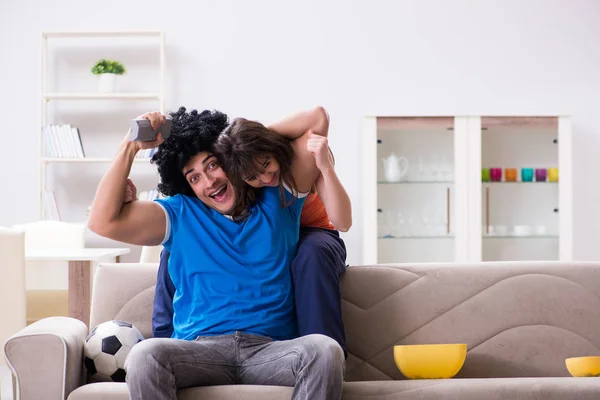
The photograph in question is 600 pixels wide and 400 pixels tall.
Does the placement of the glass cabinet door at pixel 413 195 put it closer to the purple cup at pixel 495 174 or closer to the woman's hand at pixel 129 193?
the purple cup at pixel 495 174

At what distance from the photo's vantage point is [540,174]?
15.2 feet

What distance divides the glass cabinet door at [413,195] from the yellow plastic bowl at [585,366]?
8.24 ft

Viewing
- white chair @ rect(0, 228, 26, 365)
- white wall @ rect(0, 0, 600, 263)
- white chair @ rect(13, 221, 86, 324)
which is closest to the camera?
white chair @ rect(0, 228, 26, 365)

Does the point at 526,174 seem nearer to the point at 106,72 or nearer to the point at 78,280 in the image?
the point at 106,72

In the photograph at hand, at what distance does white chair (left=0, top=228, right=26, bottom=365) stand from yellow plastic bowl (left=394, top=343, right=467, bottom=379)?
1726 millimetres

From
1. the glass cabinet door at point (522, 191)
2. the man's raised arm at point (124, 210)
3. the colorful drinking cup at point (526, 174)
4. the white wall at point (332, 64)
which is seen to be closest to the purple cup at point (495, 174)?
the glass cabinet door at point (522, 191)

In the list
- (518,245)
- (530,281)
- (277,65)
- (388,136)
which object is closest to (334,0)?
(277,65)

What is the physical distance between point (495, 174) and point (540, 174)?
0.90 ft

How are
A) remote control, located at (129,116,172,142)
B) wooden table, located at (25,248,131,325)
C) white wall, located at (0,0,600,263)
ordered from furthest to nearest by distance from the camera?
white wall, located at (0,0,600,263), wooden table, located at (25,248,131,325), remote control, located at (129,116,172,142)

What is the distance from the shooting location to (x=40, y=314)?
418cm

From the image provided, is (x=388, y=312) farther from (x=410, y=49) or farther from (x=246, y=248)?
(x=410, y=49)

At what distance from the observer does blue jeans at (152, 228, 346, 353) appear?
1978 millimetres

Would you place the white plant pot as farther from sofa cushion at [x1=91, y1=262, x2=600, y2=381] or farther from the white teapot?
sofa cushion at [x1=91, y1=262, x2=600, y2=381]

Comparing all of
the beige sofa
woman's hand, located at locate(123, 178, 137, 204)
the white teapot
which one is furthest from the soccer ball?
the white teapot
